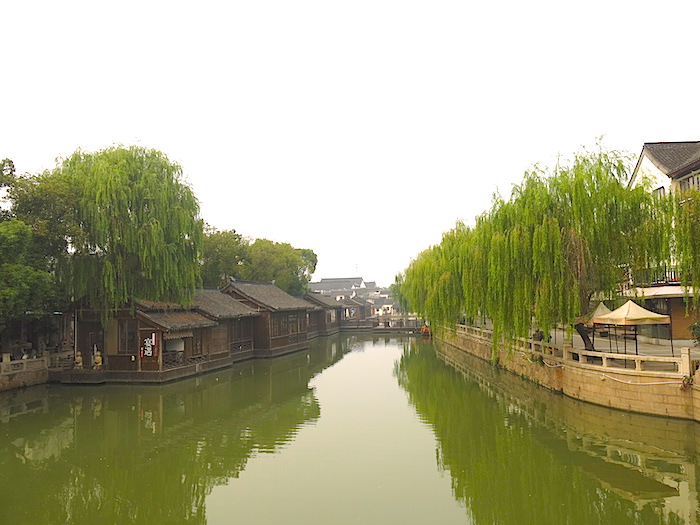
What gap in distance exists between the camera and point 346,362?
25656mm

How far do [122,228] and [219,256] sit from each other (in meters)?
16.5

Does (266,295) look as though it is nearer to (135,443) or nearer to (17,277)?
(17,277)

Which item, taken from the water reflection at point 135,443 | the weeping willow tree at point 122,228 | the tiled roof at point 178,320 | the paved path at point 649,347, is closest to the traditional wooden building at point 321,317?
the tiled roof at point 178,320

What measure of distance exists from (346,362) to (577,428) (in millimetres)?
15271

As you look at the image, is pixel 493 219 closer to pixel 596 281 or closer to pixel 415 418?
pixel 596 281

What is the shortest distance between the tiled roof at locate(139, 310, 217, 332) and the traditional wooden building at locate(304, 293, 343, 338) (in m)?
16.0

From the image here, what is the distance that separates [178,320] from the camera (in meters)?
19.7

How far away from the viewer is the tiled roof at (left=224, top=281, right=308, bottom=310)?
2814 cm

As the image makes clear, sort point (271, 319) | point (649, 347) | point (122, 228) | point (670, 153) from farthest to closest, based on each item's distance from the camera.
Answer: point (271, 319), point (670, 153), point (122, 228), point (649, 347)

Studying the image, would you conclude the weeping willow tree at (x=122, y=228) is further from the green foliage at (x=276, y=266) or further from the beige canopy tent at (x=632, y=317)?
the green foliage at (x=276, y=266)

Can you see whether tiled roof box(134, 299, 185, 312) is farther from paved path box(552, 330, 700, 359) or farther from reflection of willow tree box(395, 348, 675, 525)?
paved path box(552, 330, 700, 359)

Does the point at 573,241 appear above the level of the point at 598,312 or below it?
above

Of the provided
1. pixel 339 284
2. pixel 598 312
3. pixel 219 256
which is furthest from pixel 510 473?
pixel 339 284

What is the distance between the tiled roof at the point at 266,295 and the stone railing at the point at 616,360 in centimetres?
1420
